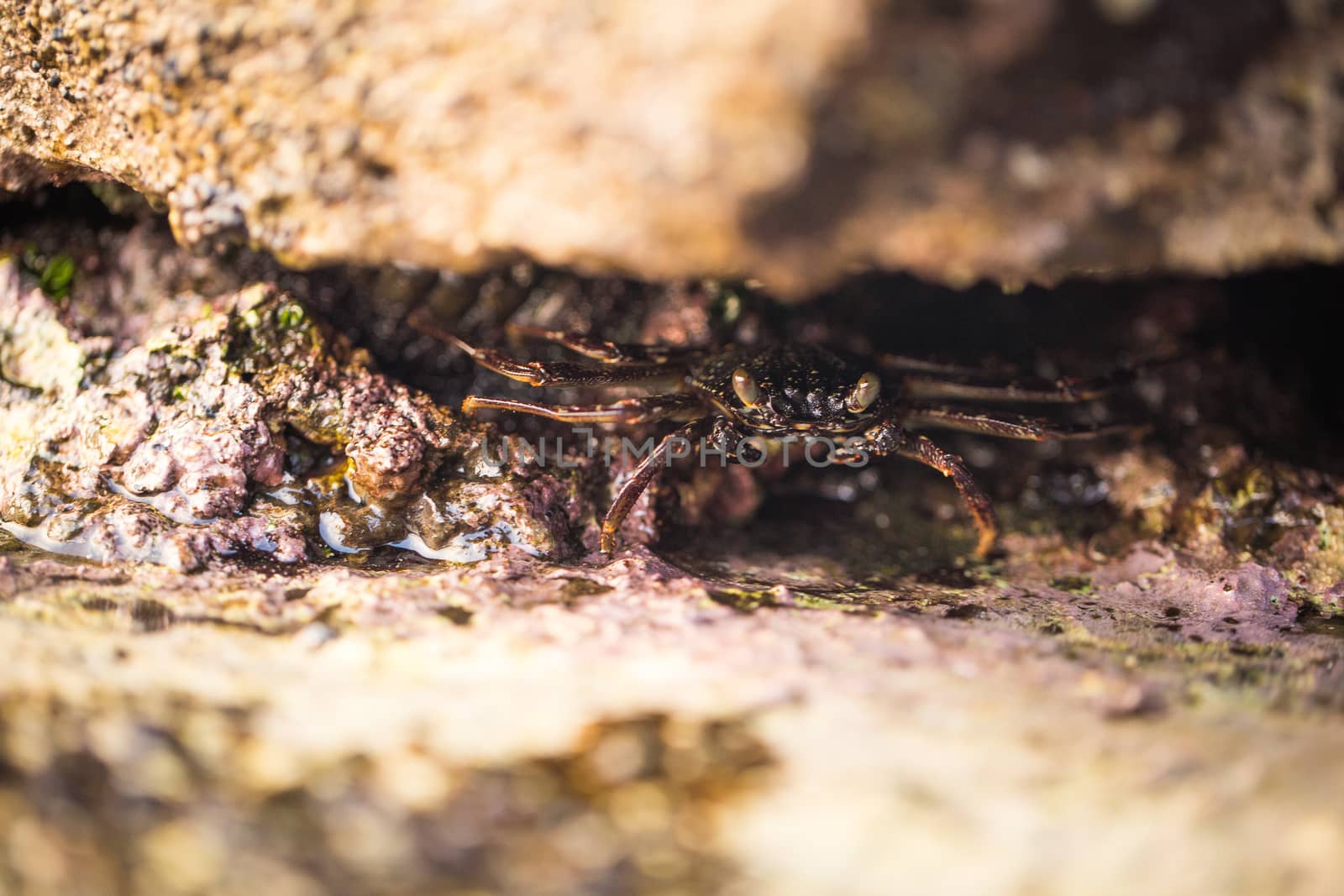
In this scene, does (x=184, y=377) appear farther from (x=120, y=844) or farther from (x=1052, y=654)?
(x=1052, y=654)

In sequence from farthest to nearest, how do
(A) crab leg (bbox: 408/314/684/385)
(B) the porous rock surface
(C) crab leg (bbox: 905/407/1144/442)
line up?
(C) crab leg (bbox: 905/407/1144/442) < (A) crab leg (bbox: 408/314/684/385) < (B) the porous rock surface

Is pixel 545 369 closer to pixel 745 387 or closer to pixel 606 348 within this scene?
pixel 606 348

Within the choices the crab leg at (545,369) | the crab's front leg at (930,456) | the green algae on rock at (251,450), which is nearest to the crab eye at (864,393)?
the crab's front leg at (930,456)

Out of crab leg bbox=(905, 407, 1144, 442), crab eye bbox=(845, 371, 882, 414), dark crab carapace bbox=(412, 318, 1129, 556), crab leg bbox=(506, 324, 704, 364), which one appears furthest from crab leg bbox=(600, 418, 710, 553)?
crab leg bbox=(905, 407, 1144, 442)

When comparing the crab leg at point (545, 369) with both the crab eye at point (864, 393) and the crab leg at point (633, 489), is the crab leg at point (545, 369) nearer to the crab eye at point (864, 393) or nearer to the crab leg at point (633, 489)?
the crab leg at point (633, 489)

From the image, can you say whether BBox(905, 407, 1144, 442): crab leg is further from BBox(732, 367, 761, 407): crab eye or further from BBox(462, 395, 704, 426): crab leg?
BBox(462, 395, 704, 426): crab leg
